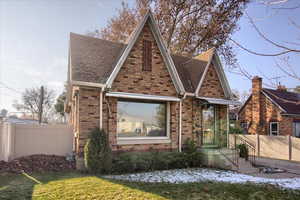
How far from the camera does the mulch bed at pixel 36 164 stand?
7824 mm

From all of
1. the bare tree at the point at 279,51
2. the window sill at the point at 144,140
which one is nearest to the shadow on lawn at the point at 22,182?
the window sill at the point at 144,140

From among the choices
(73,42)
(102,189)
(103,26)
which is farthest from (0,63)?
(102,189)

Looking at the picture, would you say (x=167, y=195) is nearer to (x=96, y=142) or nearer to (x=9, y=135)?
(x=96, y=142)

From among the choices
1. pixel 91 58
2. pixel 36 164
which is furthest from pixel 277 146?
pixel 36 164

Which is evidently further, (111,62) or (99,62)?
(111,62)

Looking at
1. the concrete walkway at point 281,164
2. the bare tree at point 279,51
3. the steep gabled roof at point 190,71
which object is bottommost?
the concrete walkway at point 281,164

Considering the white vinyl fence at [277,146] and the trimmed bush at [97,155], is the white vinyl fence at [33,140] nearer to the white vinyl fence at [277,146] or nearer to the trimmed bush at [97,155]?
the trimmed bush at [97,155]

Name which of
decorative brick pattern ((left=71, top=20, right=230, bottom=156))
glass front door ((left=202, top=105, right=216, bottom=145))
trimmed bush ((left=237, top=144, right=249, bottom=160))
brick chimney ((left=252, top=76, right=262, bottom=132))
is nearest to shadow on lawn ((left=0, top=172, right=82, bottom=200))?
decorative brick pattern ((left=71, top=20, right=230, bottom=156))

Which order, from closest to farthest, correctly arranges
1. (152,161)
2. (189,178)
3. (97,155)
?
(189,178) < (97,155) < (152,161)

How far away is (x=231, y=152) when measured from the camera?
10109 mm

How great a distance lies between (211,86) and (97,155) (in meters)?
7.51

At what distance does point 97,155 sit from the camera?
24.7 feet

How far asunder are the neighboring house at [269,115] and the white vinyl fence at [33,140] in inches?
646

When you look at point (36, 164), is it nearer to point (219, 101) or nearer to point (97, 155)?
point (97, 155)
